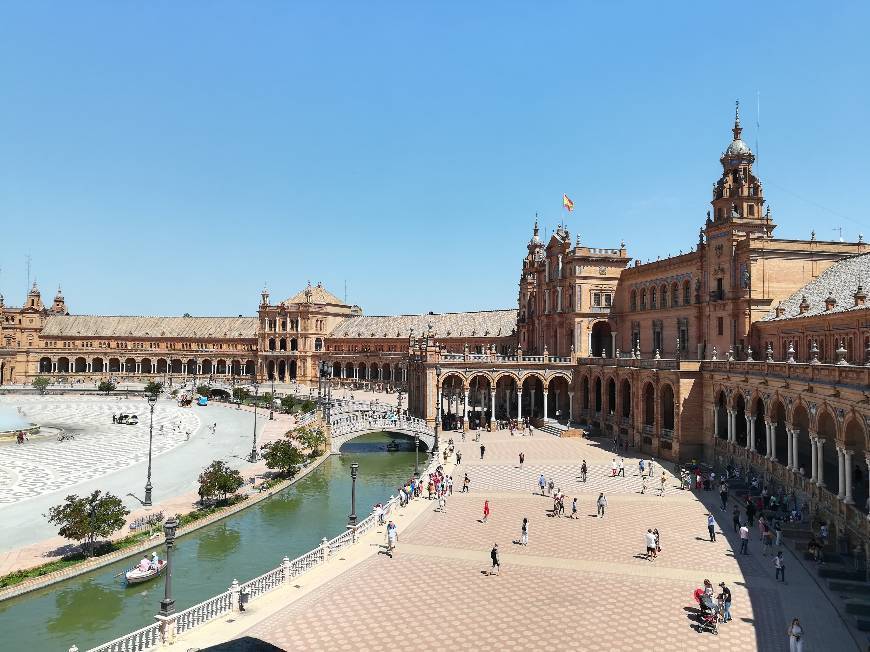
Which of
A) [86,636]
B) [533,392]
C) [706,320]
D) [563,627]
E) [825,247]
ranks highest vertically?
[825,247]

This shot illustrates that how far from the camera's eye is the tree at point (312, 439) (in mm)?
60156

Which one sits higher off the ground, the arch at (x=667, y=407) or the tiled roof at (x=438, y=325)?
the tiled roof at (x=438, y=325)

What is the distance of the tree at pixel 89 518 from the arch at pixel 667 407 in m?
41.7

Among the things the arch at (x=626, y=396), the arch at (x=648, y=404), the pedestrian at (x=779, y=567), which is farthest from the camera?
the arch at (x=626, y=396)

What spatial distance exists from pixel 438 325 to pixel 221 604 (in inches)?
3942

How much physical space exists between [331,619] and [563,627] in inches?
310

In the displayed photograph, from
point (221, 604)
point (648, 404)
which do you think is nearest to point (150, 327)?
point (648, 404)

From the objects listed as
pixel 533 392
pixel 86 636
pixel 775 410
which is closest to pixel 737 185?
pixel 775 410

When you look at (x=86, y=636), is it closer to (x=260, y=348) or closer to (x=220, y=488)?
(x=220, y=488)

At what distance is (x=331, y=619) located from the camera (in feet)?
73.6

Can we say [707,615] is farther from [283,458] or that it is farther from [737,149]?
[737,149]

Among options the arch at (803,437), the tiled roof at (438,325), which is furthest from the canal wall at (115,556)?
the tiled roof at (438,325)

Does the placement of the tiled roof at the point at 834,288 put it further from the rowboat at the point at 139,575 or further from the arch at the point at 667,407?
the rowboat at the point at 139,575

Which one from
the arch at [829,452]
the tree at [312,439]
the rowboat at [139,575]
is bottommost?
the rowboat at [139,575]
